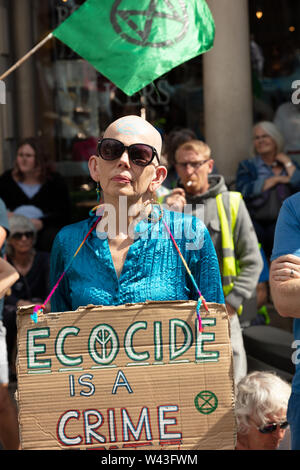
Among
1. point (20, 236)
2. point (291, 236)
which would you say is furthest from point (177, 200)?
point (20, 236)

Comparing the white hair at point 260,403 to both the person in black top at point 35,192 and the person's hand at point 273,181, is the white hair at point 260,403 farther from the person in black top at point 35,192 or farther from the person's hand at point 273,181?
the person in black top at point 35,192

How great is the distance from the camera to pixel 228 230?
484cm

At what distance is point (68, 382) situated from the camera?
2535 millimetres

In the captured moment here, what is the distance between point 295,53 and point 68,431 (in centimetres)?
876

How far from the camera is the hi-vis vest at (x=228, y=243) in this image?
4828 mm

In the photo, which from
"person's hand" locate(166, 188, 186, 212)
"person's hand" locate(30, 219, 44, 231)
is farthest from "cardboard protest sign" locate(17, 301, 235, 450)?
"person's hand" locate(30, 219, 44, 231)

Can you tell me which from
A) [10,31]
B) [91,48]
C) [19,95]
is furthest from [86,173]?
[91,48]

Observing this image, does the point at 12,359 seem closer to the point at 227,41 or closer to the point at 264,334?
the point at 264,334

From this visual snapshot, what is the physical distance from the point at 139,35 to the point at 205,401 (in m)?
2.62

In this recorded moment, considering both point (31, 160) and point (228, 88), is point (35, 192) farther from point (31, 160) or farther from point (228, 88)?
point (228, 88)

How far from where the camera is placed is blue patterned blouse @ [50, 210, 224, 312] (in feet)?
9.27

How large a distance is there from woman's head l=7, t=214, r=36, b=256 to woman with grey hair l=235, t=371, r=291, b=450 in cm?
308

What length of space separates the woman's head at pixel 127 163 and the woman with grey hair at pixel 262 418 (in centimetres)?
116

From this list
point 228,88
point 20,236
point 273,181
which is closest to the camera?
point 20,236
